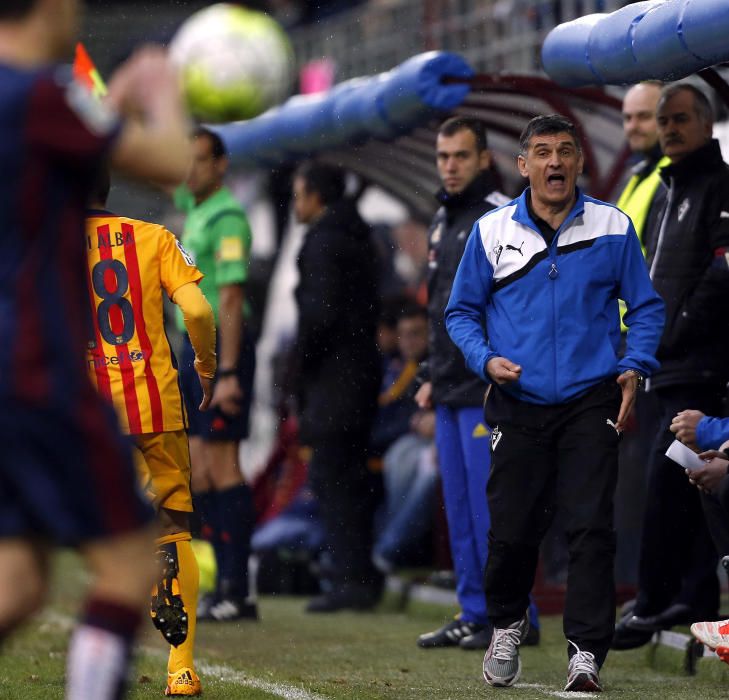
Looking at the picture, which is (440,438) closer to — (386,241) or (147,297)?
(147,297)

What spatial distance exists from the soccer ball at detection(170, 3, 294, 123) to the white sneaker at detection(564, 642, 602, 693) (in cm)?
468

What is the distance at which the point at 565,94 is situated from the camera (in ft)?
28.6

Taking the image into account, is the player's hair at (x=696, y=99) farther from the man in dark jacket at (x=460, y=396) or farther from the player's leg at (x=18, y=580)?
the player's leg at (x=18, y=580)

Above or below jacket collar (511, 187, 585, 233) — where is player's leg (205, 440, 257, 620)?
below

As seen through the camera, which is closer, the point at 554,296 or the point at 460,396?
the point at 554,296

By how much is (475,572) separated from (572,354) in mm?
1961

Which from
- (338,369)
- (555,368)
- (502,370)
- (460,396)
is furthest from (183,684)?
(338,369)

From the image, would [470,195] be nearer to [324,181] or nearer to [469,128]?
[469,128]

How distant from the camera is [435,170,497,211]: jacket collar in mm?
7789

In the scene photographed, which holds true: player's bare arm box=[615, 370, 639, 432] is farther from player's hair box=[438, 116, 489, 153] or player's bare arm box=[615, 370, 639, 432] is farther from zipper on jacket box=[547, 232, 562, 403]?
player's hair box=[438, 116, 489, 153]

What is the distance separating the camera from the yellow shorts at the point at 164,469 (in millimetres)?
5934

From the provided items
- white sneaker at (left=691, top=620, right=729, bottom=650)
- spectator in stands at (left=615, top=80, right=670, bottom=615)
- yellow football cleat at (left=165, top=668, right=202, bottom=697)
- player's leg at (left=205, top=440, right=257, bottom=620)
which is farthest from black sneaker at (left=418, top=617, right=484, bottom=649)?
white sneaker at (left=691, top=620, right=729, bottom=650)

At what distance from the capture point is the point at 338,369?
9727 millimetres

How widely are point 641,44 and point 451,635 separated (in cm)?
283
